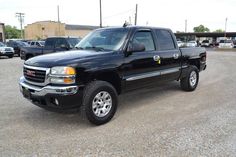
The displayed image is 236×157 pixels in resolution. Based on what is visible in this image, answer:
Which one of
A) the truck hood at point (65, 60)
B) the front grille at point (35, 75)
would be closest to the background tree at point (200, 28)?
the truck hood at point (65, 60)

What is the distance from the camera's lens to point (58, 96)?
3803 mm

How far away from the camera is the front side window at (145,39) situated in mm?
5086

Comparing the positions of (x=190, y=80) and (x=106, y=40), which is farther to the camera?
(x=190, y=80)

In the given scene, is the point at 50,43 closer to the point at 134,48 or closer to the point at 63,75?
the point at 134,48

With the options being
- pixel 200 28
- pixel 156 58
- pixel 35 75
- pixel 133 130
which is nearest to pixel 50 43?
pixel 156 58

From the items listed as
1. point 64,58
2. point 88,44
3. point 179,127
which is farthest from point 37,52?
point 179,127

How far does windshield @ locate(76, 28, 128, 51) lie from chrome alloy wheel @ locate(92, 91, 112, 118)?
102 cm

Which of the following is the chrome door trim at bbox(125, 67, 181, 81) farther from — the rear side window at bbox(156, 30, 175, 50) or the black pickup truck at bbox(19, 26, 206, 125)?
the rear side window at bbox(156, 30, 175, 50)

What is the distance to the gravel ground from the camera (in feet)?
11.1

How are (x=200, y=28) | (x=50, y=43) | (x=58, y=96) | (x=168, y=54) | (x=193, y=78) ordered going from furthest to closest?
(x=200, y=28), (x=50, y=43), (x=193, y=78), (x=168, y=54), (x=58, y=96)

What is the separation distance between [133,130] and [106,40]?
2.12 metres

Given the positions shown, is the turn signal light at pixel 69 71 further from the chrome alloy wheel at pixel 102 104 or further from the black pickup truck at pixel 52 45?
the black pickup truck at pixel 52 45

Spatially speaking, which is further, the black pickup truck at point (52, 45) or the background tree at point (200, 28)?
the background tree at point (200, 28)

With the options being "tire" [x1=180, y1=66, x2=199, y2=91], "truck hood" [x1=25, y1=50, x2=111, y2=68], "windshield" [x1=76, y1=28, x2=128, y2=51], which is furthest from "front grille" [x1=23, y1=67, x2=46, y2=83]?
"tire" [x1=180, y1=66, x2=199, y2=91]
